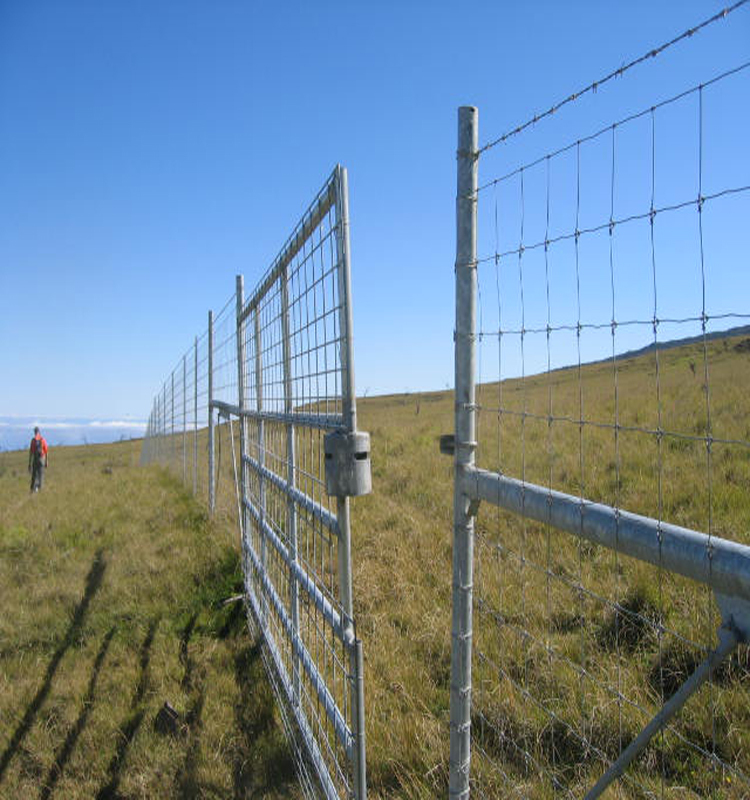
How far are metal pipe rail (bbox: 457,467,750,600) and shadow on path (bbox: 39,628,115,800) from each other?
11.0 ft

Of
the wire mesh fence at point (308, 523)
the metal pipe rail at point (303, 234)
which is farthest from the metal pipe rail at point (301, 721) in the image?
the metal pipe rail at point (303, 234)

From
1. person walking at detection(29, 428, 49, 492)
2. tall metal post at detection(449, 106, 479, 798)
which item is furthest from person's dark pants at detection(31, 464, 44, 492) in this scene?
tall metal post at detection(449, 106, 479, 798)

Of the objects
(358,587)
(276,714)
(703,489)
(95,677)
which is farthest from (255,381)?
(703,489)

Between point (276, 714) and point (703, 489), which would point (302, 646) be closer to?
point (276, 714)

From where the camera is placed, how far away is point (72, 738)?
3883 mm

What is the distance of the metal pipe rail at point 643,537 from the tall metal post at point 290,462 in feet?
5.17

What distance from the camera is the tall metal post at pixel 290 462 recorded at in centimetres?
322

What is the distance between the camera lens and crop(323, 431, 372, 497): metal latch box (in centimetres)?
222

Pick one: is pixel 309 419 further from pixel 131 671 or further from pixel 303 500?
pixel 131 671

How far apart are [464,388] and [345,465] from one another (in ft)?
1.65

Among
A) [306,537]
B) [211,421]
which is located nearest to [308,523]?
[306,537]

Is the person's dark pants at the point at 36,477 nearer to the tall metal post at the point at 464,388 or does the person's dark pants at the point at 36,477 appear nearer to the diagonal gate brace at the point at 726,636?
the tall metal post at the point at 464,388

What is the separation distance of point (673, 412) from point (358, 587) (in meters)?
5.21

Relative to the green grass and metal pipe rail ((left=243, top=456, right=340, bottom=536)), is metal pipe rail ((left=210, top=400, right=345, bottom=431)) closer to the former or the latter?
metal pipe rail ((left=243, top=456, right=340, bottom=536))
